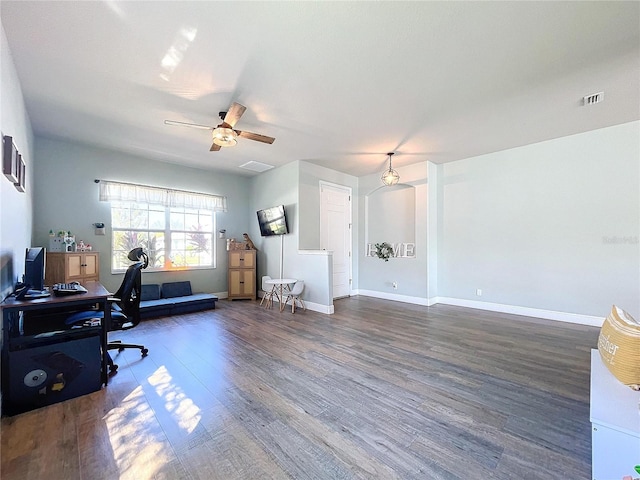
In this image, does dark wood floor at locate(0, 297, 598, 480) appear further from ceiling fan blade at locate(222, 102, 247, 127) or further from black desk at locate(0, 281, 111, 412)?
ceiling fan blade at locate(222, 102, 247, 127)

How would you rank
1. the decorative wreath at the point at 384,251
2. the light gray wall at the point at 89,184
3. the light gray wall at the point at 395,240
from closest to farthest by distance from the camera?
the light gray wall at the point at 89,184
the light gray wall at the point at 395,240
the decorative wreath at the point at 384,251

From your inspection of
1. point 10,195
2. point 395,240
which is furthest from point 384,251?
point 10,195

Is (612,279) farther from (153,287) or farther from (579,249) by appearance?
(153,287)

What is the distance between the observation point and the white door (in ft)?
19.6

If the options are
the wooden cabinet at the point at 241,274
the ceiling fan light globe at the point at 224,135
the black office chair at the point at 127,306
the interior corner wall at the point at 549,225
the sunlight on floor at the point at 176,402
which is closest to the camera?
the sunlight on floor at the point at 176,402

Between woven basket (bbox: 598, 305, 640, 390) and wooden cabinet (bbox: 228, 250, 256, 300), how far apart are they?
5.48 meters

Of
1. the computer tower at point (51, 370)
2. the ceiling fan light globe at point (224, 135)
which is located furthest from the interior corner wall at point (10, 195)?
the ceiling fan light globe at point (224, 135)

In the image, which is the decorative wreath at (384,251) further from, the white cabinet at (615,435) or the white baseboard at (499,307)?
the white cabinet at (615,435)

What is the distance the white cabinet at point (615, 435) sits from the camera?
44.0 inches

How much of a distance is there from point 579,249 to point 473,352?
108 inches

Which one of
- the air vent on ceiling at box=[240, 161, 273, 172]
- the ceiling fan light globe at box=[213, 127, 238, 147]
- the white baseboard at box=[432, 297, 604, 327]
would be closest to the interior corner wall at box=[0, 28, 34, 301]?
the ceiling fan light globe at box=[213, 127, 238, 147]

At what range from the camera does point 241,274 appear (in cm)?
597

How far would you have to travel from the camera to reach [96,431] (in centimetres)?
178

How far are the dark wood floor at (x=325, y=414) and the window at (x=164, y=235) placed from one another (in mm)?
2384
